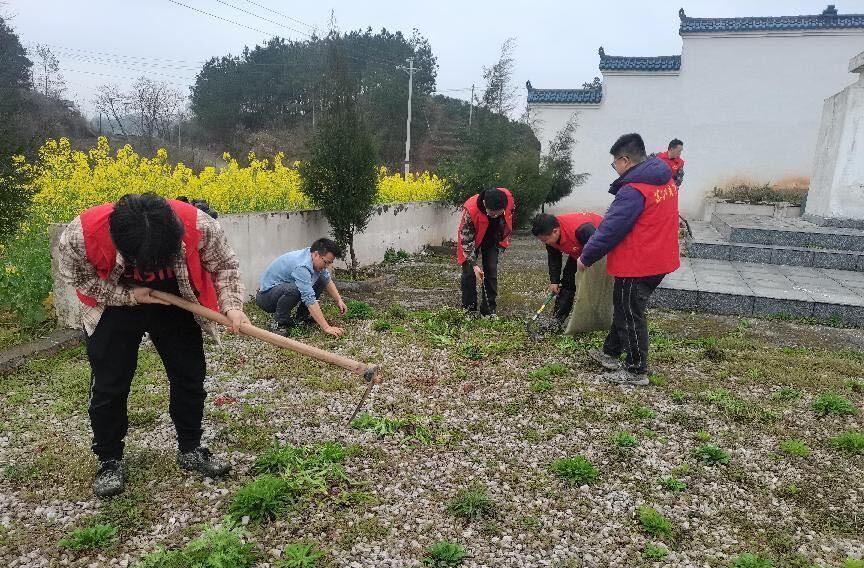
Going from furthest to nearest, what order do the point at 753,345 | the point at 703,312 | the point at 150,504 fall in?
the point at 703,312
the point at 753,345
the point at 150,504

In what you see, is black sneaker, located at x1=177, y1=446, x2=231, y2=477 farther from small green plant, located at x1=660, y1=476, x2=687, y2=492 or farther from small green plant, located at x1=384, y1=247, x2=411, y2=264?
small green plant, located at x1=384, y1=247, x2=411, y2=264

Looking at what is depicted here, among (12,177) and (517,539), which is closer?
(517,539)

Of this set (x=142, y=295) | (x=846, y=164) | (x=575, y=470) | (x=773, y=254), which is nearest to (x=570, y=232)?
(x=575, y=470)

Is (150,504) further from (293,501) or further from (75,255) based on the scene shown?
(75,255)

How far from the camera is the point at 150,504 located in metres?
2.82

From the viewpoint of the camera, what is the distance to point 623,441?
354 centimetres

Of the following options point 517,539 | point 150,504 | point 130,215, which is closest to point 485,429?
point 517,539

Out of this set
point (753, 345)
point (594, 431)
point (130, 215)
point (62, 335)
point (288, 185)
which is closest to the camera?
point (130, 215)

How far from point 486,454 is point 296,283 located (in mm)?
2590

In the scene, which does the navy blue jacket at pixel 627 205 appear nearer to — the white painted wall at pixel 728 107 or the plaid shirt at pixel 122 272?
the plaid shirt at pixel 122 272

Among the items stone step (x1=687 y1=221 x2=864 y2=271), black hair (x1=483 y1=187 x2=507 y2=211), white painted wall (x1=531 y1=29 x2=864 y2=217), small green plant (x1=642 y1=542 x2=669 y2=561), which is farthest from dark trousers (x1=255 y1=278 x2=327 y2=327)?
white painted wall (x1=531 y1=29 x2=864 y2=217)

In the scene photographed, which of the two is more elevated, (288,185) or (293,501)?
(288,185)

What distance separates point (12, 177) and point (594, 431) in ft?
17.4

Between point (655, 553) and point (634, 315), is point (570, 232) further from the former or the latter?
point (655, 553)
